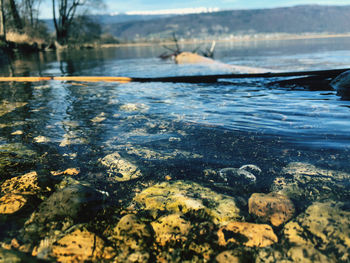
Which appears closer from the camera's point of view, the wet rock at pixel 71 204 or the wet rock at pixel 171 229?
the wet rock at pixel 171 229

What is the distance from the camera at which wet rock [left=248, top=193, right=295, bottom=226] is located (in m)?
1.55

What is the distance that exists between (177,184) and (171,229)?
52 centimetres

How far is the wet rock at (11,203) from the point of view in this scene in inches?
63.3

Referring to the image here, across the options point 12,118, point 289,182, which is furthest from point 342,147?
point 12,118

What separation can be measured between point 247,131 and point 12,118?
3368mm

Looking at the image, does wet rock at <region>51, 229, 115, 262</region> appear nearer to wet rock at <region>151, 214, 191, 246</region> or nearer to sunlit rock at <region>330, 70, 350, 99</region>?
wet rock at <region>151, 214, 191, 246</region>

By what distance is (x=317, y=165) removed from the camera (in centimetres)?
215

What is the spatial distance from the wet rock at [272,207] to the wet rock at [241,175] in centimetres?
22

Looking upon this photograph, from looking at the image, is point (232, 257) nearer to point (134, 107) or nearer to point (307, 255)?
point (307, 255)

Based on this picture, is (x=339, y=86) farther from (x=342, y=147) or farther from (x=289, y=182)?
(x=289, y=182)

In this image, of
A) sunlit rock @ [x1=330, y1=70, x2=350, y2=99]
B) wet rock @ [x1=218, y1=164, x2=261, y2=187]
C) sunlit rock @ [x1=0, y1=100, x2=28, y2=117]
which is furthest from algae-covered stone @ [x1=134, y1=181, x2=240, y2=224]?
sunlit rock @ [x1=330, y1=70, x2=350, y2=99]

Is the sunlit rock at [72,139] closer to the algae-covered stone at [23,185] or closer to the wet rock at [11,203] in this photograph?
the algae-covered stone at [23,185]

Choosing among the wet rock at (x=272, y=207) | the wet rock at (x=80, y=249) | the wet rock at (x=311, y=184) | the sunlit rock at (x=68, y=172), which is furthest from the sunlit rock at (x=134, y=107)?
the wet rock at (x=80, y=249)

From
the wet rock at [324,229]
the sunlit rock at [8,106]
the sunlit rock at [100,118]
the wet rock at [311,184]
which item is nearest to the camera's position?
the wet rock at [324,229]
